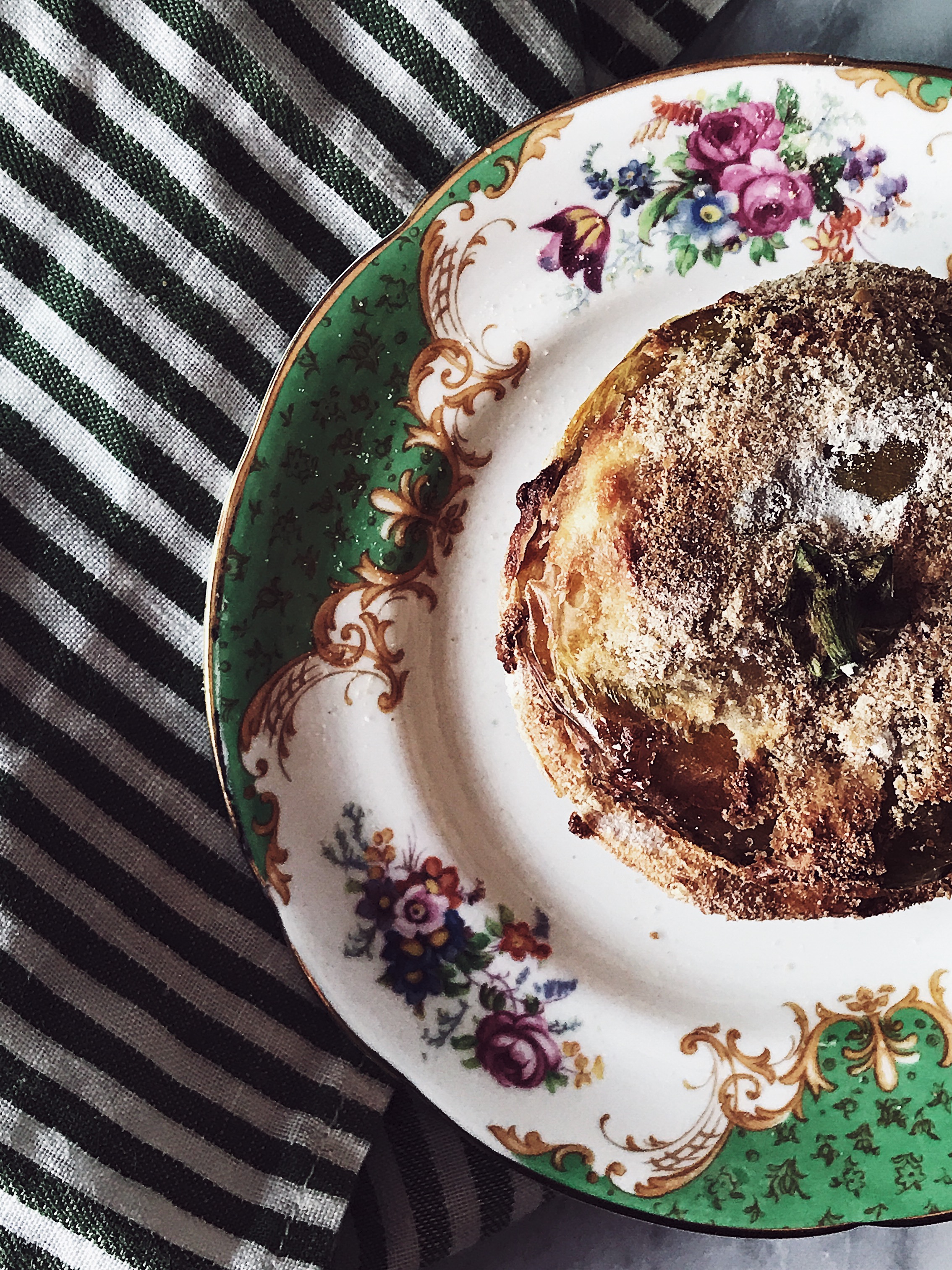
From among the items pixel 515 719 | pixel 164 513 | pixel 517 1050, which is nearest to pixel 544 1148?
pixel 517 1050

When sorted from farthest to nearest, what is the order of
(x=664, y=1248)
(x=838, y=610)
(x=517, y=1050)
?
(x=664, y=1248) → (x=517, y=1050) → (x=838, y=610)

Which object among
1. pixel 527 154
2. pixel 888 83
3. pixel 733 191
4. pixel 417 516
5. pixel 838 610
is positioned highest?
pixel 888 83

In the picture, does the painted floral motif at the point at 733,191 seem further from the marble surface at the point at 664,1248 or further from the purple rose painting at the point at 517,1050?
the marble surface at the point at 664,1248

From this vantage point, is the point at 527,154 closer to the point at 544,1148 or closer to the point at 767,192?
the point at 767,192

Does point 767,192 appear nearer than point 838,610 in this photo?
No

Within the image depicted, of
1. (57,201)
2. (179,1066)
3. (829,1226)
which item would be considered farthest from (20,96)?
(829,1226)

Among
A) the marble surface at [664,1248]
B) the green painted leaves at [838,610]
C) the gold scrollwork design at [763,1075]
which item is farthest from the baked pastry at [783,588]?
the marble surface at [664,1248]
